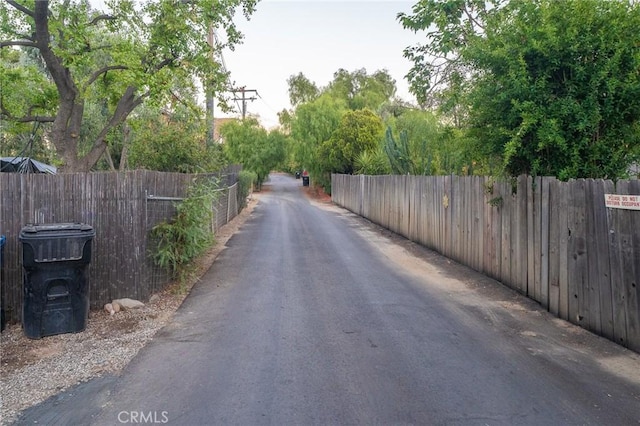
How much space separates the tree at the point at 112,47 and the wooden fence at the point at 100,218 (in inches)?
134

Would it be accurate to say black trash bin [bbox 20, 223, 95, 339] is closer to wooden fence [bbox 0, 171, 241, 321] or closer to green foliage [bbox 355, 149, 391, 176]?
→ wooden fence [bbox 0, 171, 241, 321]

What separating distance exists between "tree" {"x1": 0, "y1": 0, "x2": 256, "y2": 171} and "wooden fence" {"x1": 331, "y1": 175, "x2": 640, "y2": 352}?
6.32 meters

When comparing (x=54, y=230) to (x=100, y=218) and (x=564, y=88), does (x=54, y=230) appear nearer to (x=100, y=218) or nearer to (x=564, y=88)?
(x=100, y=218)

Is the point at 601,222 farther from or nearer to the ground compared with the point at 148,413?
farther from the ground

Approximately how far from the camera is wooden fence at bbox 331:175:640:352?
503 centimetres

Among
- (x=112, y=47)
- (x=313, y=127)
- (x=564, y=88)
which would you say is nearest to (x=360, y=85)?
(x=313, y=127)

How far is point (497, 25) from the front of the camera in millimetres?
7445

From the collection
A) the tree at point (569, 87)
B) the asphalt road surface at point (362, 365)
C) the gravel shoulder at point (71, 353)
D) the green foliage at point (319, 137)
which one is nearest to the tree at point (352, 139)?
the green foliage at point (319, 137)

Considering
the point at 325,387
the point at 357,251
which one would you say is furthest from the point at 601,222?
the point at 357,251

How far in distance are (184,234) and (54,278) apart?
7.04ft

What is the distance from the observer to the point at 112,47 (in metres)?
9.95

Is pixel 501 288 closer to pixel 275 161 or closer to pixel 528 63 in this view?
pixel 528 63

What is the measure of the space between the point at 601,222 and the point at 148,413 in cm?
494

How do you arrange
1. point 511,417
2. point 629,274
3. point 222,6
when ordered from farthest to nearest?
point 222,6 → point 629,274 → point 511,417
